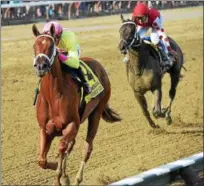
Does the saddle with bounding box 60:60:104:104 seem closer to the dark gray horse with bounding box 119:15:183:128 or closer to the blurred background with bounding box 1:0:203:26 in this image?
the dark gray horse with bounding box 119:15:183:128

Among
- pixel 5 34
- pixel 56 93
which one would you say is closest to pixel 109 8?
pixel 5 34

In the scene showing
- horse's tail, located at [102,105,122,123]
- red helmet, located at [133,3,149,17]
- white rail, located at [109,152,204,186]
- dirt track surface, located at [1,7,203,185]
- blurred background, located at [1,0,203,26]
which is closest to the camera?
white rail, located at [109,152,204,186]

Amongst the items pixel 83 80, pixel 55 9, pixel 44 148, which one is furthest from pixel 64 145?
pixel 55 9

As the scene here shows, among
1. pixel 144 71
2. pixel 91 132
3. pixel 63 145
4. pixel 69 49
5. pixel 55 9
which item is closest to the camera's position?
pixel 63 145

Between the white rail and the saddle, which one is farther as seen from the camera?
the saddle

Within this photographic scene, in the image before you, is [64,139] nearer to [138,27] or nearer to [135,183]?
[135,183]

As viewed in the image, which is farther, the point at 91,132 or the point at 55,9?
the point at 55,9

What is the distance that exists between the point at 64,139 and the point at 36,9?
650 inches

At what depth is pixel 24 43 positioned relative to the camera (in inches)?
644

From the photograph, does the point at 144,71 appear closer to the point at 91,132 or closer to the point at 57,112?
the point at 91,132

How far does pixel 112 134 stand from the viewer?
7.70 m

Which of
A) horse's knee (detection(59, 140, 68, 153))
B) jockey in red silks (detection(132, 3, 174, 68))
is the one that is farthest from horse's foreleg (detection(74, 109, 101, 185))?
jockey in red silks (detection(132, 3, 174, 68))

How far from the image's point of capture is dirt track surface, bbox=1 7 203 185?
6141mm

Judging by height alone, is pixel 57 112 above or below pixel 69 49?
below
